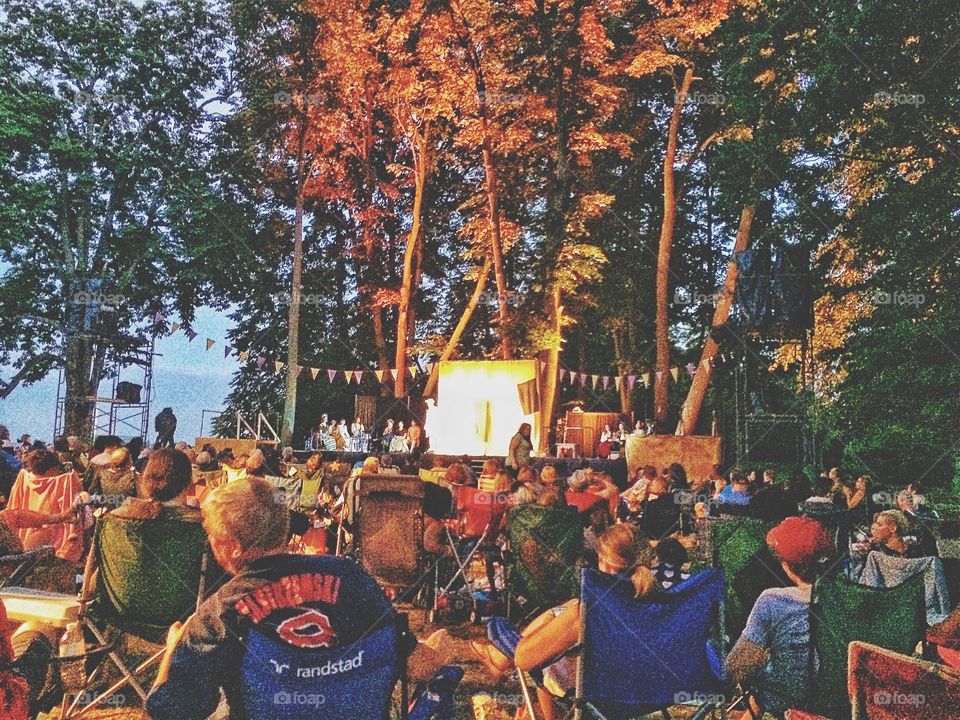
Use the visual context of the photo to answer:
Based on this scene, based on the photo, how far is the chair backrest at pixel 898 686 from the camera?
2201mm

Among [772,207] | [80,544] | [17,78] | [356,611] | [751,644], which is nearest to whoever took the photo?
[356,611]

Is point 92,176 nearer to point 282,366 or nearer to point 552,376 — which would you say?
point 282,366

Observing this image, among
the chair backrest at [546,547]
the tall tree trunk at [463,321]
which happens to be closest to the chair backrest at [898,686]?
the chair backrest at [546,547]

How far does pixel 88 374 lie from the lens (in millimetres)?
23641

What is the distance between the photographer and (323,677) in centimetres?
228

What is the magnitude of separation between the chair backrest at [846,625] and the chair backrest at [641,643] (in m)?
0.40

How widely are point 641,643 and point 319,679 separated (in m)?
1.35

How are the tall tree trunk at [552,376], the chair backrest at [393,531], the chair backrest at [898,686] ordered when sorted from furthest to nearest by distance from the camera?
the tall tree trunk at [552,376], the chair backrest at [393,531], the chair backrest at [898,686]

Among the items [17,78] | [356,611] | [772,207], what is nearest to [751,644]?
[356,611]

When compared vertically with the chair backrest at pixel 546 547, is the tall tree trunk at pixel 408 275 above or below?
above

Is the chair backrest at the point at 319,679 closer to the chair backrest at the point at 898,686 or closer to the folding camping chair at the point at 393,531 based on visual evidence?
the chair backrest at the point at 898,686

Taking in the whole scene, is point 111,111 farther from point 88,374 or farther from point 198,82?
point 88,374

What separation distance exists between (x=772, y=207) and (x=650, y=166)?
16.3 meters

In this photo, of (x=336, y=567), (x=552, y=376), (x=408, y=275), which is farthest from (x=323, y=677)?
(x=408, y=275)
